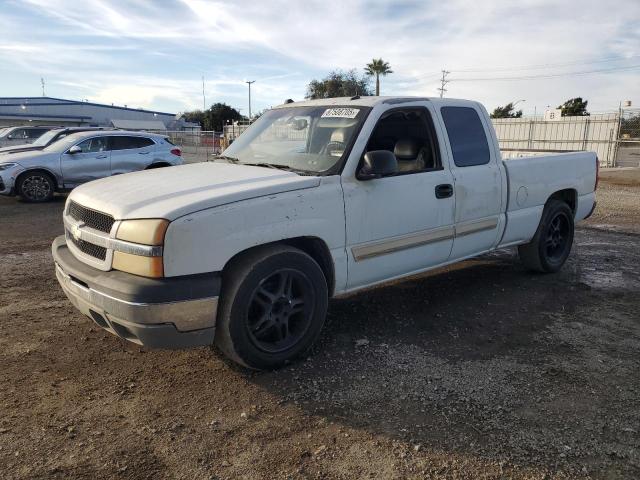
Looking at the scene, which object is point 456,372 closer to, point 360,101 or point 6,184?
point 360,101

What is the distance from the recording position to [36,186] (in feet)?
38.0

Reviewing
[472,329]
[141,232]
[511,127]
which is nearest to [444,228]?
[472,329]

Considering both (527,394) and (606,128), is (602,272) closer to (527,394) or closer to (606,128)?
(527,394)

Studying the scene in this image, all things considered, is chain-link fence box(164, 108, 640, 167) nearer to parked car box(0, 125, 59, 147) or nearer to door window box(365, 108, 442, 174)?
parked car box(0, 125, 59, 147)

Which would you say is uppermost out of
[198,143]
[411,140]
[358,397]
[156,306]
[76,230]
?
[411,140]

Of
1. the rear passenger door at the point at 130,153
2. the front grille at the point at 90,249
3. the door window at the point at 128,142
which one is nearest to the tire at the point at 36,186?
the rear passenger door at the point at 130,153

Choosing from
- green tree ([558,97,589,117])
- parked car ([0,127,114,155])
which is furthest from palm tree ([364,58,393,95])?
parked car ([0,127,114,155])

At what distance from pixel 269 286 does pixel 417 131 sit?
2122 mm

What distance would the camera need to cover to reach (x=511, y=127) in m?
27.4

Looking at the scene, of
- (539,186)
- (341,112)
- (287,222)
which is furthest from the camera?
(539,186)

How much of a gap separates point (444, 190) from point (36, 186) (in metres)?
10.2

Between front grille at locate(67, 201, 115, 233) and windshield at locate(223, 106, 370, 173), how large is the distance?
135 cm

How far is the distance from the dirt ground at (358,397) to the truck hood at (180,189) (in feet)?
3.86

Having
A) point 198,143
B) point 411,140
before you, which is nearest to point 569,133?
point 198,143
